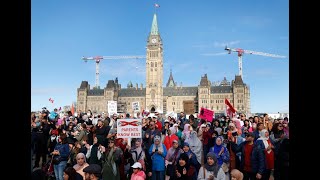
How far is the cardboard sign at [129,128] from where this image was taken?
32.1 ft

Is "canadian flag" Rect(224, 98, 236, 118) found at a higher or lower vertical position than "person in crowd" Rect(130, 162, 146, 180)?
higher

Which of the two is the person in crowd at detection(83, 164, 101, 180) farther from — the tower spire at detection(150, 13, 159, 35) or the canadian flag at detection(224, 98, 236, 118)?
the tower spire at detection(150, 13, 159, 35)

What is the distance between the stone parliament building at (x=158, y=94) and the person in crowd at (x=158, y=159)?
389 feet

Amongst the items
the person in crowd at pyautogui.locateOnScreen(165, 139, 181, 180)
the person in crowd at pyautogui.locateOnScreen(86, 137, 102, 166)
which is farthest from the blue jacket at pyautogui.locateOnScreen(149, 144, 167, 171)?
the person in crowd at pyautogui.locateOnScreen(86, 137, 102, 166)

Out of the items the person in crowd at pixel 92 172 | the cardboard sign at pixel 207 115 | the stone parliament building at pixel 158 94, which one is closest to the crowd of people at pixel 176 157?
the person in crowd at pixel 92 172

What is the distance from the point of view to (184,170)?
833 cm

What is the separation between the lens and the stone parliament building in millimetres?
131125

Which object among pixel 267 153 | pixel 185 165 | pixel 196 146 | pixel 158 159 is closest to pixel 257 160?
pixel 267 153

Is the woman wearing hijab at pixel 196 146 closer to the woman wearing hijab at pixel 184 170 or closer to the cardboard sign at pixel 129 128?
→ the cardboard sign at pixel 129 128

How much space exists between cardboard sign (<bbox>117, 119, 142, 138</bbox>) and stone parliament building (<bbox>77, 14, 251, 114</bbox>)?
118093mm

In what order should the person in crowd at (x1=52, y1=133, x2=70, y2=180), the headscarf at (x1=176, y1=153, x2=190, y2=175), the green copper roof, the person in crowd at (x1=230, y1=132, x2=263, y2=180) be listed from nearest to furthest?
the headscarf at (x1=176, y1=153, x2=190, y2=175) < the person in crowd at (x1=230, y1=132, x2=263, y2=180) < the person in crowd at (x1=52, y1=133, x2=70, y2=180) < the green copper roof
